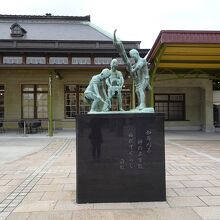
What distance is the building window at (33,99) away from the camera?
20219mm

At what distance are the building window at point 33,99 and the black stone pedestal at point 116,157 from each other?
15.8 metres

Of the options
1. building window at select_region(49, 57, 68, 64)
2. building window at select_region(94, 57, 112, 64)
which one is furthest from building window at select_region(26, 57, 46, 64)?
building window at select_region(94, 57, 112, 64)

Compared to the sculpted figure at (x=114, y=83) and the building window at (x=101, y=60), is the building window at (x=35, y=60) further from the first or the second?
the sculpted figure at (x=114, y=83)

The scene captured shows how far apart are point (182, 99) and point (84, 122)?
1690 centimetres

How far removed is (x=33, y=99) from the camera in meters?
20.3

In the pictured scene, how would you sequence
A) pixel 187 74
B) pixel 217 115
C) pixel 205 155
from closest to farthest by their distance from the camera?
pixel 205 155
pixel 187 74
pixel 217 115

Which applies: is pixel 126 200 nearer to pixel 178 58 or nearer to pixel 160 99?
pixel 178 58

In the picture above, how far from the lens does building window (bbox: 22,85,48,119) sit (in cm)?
2022

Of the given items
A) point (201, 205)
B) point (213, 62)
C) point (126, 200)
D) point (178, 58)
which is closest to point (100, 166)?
point (126, 200)

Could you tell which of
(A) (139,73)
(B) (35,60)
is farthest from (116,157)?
(B) (35,60)

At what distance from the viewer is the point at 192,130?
67.9 ft

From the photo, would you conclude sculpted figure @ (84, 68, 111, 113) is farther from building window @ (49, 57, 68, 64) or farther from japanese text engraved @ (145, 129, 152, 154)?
building window @ (49, 57, 68, 64)

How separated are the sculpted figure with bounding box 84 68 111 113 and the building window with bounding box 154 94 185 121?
1568cm

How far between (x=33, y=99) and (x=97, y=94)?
50.6 ft
